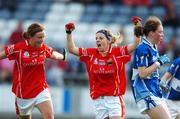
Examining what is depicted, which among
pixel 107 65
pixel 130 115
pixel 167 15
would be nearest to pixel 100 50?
pixel 107 65

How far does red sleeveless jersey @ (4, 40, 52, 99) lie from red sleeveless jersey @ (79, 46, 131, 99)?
79 cm

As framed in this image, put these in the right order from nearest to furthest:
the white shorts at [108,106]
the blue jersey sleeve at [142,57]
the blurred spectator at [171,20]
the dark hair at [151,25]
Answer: the blue jersey sleeve at [142,57]
the dark hair at [151,25]
the white shorts at [108,106]
the blurred spectator at [171,20]

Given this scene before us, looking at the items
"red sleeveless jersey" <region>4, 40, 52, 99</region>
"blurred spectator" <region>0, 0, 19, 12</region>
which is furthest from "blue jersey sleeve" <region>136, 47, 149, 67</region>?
"blurred spectator" <region>0, 0, 19, 12</region>

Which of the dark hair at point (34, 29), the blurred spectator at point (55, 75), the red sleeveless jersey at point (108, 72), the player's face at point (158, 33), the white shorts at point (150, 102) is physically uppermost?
the dark hair at point (34, 29)

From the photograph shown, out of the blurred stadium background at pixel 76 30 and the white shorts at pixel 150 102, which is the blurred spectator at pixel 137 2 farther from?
the white shorts at pixel 150 102

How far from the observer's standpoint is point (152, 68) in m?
11.3

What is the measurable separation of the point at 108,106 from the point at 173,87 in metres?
1.17

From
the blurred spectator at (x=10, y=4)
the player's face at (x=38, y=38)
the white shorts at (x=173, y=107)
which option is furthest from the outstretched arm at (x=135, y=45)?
the blurred spectator at (x=10, y=4)

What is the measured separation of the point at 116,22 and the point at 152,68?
10.8 m

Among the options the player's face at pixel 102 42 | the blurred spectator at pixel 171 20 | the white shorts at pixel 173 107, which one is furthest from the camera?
the blurred spectator at pixel 171 20

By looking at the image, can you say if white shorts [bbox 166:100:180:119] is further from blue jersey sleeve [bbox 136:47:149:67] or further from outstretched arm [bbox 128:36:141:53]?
blue jersey sleeve [bbox 136:47:149:67]

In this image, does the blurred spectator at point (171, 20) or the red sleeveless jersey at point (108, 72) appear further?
the blurred spectator at point (171, 20)

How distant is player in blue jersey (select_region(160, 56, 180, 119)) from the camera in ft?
42.2

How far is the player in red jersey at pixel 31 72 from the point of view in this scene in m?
12.8
